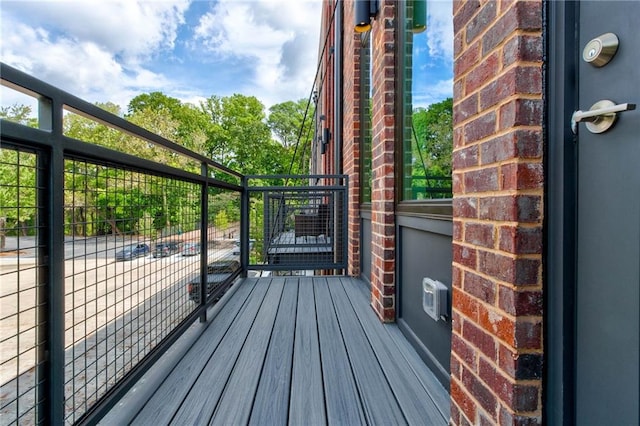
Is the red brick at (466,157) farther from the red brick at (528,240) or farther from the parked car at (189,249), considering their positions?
the parked car at (189,249)

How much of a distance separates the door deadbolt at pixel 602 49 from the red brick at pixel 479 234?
419mm

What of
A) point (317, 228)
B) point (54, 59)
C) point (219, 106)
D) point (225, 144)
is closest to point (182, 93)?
point (219, 106)

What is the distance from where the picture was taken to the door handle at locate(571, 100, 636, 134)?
625mm

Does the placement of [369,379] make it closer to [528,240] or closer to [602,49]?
[528,240]

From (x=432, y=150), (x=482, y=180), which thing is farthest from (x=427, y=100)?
(x=482, y=180)

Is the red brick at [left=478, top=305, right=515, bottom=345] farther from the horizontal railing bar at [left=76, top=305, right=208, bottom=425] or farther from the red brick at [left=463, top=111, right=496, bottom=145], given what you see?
the horizontal railing bar at [left=76, top=305, right=208, bottom=425]

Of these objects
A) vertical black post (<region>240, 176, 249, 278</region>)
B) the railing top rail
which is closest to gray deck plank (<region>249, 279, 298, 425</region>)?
the railing top rail

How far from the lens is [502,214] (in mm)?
825

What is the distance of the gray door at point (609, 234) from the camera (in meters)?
0.62

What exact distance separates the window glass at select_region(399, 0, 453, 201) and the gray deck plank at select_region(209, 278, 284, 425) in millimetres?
1133

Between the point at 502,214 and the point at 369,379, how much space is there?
93 centimetres

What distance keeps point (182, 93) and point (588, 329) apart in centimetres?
2951

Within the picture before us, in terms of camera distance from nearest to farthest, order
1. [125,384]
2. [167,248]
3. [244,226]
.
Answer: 1. [125,384]
2. [167,248]
3. [244,226]

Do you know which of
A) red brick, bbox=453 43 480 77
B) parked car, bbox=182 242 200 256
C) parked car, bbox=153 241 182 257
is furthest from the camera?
parked car, bbox=182 242 200 256
